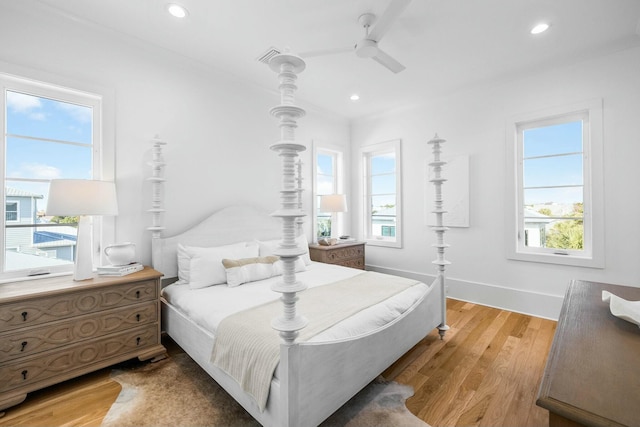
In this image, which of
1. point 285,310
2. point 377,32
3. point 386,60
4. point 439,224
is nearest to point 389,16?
point 377,32

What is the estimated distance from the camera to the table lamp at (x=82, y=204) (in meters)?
1.92

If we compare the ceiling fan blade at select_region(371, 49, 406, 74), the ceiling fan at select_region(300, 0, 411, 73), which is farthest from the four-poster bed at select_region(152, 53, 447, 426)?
the ceiling fan at select_region(300, 0, 411, 73)

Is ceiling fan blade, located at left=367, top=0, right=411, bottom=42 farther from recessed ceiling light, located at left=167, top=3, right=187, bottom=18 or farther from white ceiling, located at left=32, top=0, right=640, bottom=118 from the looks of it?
recessed ceiling light, located at left=167, top=3, right=187, bottom=18

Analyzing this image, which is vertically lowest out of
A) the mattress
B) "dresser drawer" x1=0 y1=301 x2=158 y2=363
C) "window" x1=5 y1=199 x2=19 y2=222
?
"dresser drawer" x1=0 y1=301 x2=158 y2=363

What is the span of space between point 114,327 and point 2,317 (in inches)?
23.3

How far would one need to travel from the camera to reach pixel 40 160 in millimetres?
2250

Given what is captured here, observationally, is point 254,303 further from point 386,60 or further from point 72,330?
point 386,60

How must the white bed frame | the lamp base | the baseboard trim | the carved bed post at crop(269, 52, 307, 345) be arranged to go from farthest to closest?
the baseboard trim, the lamp base, the white bed frame, the carved bed post at crop(269, 52, 307, 345)

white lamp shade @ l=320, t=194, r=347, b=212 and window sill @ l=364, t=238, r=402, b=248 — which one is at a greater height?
white lamp shade @ l=320, t=194, r=347, b=212

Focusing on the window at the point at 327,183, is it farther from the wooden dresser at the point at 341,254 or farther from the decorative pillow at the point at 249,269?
the decorative pillow at the point at 249,269

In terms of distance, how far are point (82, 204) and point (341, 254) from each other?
2.93m

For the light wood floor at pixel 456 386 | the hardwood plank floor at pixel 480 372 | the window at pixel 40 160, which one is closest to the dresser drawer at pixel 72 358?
the light wood floor at pixel 456 386

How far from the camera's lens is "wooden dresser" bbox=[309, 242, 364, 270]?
384 cm

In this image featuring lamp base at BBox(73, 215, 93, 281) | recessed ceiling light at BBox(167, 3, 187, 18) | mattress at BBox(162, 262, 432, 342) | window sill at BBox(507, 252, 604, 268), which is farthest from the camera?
window sill at BBox(507, 252, 604, 268)
